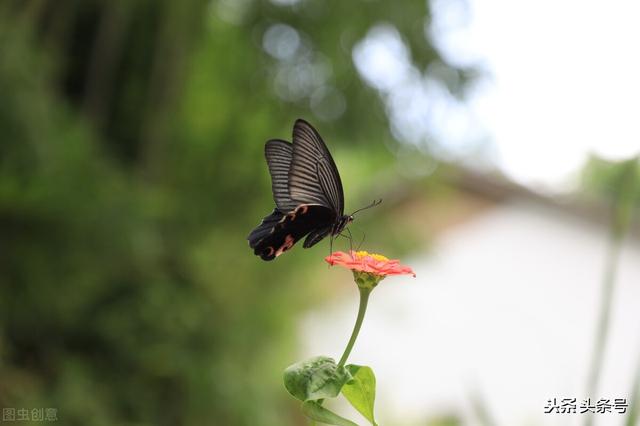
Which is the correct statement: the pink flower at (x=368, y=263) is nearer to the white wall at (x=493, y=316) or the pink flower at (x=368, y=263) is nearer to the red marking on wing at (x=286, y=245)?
the red marking on wing at (x=286, y=245)

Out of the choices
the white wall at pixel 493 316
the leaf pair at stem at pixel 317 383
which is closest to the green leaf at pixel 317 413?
the leaf pair at stem at pixel 317 383

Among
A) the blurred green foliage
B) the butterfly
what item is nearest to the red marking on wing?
the butterfly

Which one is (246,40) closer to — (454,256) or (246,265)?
(246,265)

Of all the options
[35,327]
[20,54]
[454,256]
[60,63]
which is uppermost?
[454,256]

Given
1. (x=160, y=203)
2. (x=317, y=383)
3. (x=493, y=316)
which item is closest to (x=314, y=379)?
(x=317, y=383)

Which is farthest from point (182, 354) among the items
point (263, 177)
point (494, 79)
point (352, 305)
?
point (352, 305)

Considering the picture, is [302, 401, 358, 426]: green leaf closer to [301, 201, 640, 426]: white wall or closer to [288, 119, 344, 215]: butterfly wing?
[288, 119, 344, 215]: butterfly wing

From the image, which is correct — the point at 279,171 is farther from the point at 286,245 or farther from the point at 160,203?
the point at 160,203
